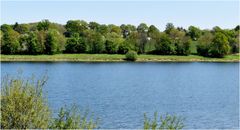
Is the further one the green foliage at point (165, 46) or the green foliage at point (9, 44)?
the green foliage at point (165, 46)

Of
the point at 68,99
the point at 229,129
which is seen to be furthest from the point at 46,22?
the point at 229,129

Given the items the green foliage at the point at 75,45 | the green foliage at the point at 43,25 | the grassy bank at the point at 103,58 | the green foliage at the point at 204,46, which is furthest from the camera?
the green foliage at the point at 43,25

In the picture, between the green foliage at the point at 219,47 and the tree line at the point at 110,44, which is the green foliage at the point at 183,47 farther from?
the green foliage at the point at 219,47

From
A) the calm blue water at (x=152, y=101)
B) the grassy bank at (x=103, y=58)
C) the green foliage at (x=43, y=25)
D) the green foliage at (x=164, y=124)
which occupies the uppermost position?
the green foliage at (x=43, y=25)

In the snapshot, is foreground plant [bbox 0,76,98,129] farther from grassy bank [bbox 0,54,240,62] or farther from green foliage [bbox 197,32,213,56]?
green foliage [bbox 197,32,213,56]

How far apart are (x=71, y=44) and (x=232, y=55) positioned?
188 feet

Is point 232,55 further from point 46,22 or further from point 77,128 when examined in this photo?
point 77,128

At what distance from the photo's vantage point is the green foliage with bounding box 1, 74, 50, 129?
16.9m

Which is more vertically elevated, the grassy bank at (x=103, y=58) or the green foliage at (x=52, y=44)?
the green foliage at (x=52, y=44)

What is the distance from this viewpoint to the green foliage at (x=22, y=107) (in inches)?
666

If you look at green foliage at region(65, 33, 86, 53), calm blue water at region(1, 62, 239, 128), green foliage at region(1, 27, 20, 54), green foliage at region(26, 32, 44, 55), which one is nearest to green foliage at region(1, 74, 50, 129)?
calm blue water at region(1, 62, 239, 128)

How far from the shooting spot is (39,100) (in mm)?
17719

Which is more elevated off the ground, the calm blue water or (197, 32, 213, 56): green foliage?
(197, 32, 213, 56): green foliage

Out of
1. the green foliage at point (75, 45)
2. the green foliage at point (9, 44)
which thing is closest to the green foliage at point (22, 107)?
the green foliage at point (9, 44)
